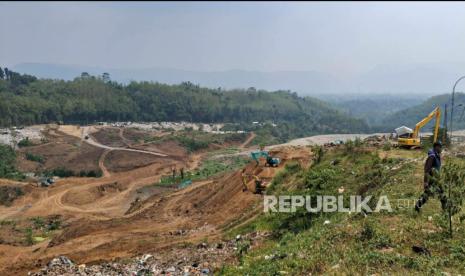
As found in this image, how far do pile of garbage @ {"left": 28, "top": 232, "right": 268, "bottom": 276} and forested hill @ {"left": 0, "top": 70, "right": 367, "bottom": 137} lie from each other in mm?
73235

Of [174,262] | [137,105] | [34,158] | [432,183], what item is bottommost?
[34,158]

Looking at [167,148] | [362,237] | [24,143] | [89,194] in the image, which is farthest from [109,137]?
[362,237]

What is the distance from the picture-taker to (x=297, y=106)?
155375mm

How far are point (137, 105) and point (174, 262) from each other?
9847cm

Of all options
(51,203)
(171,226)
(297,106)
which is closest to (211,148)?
(51,203)

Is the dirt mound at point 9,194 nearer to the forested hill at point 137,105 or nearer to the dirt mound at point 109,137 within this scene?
the dirt mound at point 109,137

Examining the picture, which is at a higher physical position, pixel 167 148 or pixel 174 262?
pixel 174 262

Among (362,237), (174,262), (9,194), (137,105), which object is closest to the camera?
(362,237)

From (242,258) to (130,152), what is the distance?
51.5m

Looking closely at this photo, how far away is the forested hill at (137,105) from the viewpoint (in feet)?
286

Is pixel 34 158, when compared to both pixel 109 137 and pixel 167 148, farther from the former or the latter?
pixel 167 148

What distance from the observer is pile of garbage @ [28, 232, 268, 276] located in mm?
11297

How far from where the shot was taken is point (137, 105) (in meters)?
107

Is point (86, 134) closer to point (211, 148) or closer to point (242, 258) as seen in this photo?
point (211, 148)
